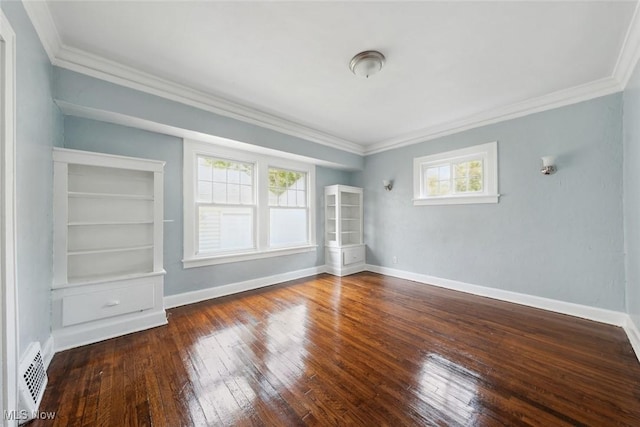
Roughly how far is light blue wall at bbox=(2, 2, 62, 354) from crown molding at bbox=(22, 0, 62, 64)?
59 millimetres

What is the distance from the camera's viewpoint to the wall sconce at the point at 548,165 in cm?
295

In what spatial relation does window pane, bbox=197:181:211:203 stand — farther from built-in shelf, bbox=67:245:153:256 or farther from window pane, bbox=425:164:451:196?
window pane, bbox=425:164:451:196

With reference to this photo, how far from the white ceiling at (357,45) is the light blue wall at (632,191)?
1.39 ft

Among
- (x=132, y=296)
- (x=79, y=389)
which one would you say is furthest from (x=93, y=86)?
(x=79, y=389)

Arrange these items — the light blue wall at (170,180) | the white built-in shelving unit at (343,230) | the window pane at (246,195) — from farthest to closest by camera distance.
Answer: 1. the white built-in shelving unit at (343,230)
2. the window pane at (246,195)
3. the light blue wall at (170,180)

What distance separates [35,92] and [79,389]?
2.18m

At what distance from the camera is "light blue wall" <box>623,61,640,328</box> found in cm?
213

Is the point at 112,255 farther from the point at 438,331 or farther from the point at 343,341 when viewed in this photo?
the point at 438,331

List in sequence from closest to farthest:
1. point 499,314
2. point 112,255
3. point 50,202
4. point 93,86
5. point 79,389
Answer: point 79,389 → point 50,202 → point 93,86 → point 112,255 → point 499,314

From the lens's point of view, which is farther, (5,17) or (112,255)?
(112,255)

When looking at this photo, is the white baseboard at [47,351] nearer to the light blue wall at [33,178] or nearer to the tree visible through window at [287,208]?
the light blue wall at [33,178]

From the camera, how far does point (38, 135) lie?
185 centimetres

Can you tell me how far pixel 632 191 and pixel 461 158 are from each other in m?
1.85

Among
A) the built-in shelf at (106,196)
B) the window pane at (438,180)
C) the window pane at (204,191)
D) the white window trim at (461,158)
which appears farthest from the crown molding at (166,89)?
the window pane at (438,180)
